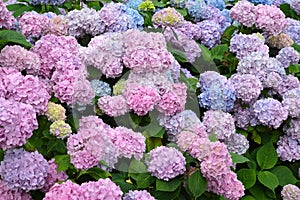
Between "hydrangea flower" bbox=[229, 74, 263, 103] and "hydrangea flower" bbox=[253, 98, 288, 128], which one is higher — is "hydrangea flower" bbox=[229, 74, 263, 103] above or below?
above

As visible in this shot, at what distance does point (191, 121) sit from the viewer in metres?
2.46

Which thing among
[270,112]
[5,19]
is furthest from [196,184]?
[5,19]

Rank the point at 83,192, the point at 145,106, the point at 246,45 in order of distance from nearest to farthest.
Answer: the point at 83,192 → the point at 145,106 → the point at 246,45

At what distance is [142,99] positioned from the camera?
2.30 meters

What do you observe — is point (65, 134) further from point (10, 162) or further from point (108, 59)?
Answer: point (108, 59)

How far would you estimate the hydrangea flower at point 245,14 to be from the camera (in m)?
3.25

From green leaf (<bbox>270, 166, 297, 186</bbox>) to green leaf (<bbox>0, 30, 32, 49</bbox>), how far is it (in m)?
1.37

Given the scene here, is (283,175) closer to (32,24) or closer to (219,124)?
(219,124)

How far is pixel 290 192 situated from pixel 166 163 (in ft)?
2.88

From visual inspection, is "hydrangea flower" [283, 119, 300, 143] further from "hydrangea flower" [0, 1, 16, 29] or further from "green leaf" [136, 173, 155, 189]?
"hydrangea flower" [0, 1, 16, 29]

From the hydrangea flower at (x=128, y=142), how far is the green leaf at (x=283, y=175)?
36.6 inches

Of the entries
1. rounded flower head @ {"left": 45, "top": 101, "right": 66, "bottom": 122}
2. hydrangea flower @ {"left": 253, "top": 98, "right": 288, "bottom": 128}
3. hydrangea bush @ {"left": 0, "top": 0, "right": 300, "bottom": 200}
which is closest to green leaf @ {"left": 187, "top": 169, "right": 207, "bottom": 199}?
hydrangea bush @ {"left": 0, "top": 0, "right": 300, "bottom": 200}

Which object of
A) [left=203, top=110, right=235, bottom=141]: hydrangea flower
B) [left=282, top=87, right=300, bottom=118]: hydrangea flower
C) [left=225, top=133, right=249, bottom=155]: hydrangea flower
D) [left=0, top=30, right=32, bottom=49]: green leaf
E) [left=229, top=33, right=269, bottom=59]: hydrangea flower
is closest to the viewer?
[left=0, top=30, right=32, bottom=49]: green leaf

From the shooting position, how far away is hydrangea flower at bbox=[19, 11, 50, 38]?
274 cm
